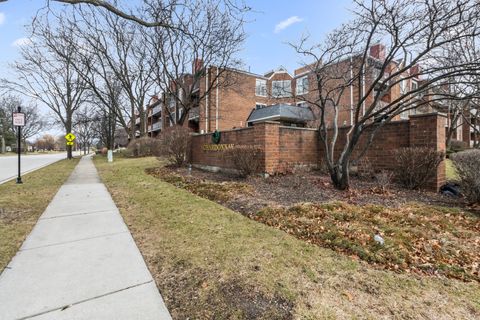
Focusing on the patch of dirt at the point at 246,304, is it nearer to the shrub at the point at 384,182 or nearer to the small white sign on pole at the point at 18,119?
the shrub at the point at 384,182

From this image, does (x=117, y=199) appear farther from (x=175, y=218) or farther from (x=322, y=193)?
(x=322, y=193)

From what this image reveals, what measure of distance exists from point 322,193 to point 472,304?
4058 millimetres

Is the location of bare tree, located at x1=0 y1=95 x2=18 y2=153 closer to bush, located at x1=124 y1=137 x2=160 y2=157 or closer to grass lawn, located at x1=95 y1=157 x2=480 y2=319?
bush, located at x1=124 y1=137 x2=160 y2=157

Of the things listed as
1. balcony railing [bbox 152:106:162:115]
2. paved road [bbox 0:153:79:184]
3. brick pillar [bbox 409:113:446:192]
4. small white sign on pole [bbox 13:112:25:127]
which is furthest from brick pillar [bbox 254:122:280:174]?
balcony railing [bbox 152:106:162:115]

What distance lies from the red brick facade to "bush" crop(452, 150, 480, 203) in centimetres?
116

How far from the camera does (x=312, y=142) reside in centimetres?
977

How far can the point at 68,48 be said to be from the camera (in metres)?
17.4

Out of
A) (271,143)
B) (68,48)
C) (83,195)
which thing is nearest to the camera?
(83,195)

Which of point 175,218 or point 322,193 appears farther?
point 322,193

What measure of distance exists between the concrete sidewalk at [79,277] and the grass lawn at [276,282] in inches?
8.0

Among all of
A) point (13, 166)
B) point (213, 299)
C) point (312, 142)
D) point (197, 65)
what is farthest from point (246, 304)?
point (13, 166)

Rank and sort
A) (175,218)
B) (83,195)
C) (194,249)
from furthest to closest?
(83,195) < (175,218) < (194,249)

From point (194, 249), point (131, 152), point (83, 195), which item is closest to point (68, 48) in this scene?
point (131, 152)

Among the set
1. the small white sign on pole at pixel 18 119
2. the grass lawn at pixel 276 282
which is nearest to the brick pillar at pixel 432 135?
the grass lawn at pixel 276 282
